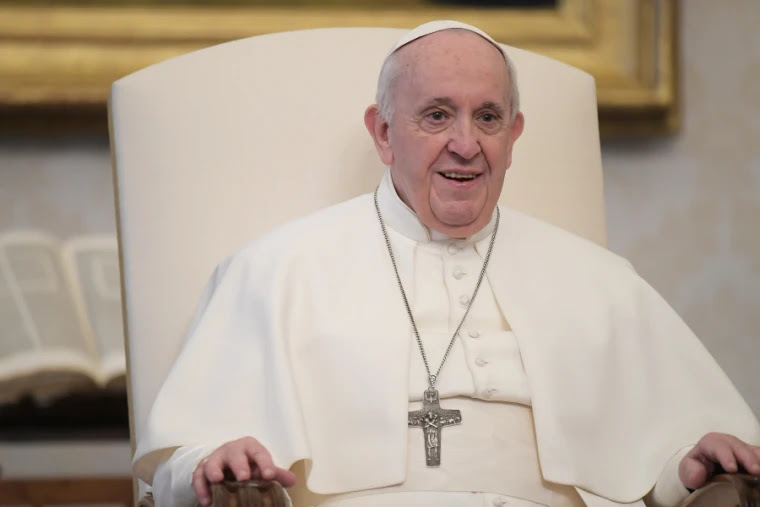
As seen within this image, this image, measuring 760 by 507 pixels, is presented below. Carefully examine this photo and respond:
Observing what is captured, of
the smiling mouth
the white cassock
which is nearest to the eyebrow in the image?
the smiling mouth

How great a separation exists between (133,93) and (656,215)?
244cm

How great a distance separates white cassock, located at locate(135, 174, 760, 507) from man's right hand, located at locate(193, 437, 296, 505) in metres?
0.16

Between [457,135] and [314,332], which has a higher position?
[457,135]

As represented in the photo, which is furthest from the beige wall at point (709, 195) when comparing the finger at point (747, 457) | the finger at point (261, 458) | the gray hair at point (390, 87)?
the finger at point (261, 458)

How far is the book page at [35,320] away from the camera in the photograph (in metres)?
3.82

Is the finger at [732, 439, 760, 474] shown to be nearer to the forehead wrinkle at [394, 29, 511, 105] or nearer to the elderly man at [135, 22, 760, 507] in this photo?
the elderly man at [135, 22, 760, 507]

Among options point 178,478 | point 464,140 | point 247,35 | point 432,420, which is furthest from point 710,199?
point 178,478

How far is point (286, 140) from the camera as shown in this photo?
3.01 meters

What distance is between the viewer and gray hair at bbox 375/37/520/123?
9.05 ft

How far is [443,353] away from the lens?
2.61 meters

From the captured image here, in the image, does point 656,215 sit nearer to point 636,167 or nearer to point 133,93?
point 636,167

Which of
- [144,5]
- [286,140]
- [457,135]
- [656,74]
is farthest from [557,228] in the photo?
[144,5]

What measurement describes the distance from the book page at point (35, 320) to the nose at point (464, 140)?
1.68m

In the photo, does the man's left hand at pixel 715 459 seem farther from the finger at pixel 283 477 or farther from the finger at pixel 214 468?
the finger at pixel 214 468
